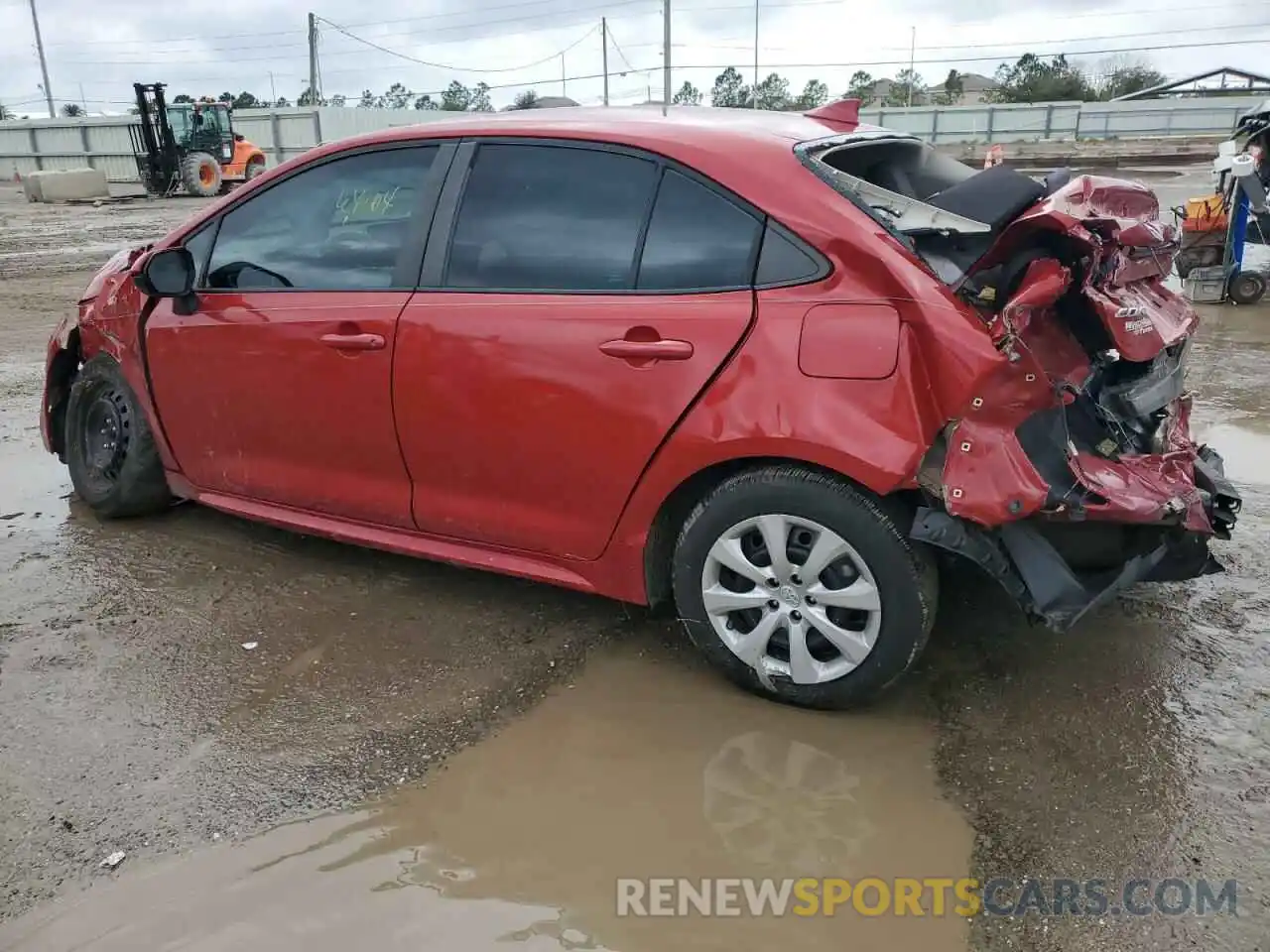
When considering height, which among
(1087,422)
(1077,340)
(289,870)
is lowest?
(289,870)

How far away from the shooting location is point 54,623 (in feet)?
12.4

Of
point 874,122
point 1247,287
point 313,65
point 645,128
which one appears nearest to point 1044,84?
point 874,122

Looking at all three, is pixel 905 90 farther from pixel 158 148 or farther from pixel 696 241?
pixel 696 241

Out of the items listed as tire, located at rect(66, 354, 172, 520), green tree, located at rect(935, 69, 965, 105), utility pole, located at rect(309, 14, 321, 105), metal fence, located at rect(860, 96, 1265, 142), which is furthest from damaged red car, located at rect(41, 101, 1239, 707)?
green tree, located at rect(935, 69, 965, 105)

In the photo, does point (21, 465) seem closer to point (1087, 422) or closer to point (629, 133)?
point (629, 133)

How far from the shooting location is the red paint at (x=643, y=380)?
2.73m

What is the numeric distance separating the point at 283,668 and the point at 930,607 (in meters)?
2.08

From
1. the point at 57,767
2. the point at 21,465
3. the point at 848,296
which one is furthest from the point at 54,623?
the point at 848,296

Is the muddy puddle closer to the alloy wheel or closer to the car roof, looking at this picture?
the alloy wheel

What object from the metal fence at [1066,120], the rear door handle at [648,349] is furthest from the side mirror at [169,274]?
the metal fence at [1066,120]

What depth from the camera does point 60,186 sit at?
28.0m

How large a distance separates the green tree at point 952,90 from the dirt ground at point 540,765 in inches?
2663

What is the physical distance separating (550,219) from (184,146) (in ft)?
89.3

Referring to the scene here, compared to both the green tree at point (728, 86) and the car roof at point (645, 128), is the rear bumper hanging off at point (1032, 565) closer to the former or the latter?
the car roof at point (645, 128)
